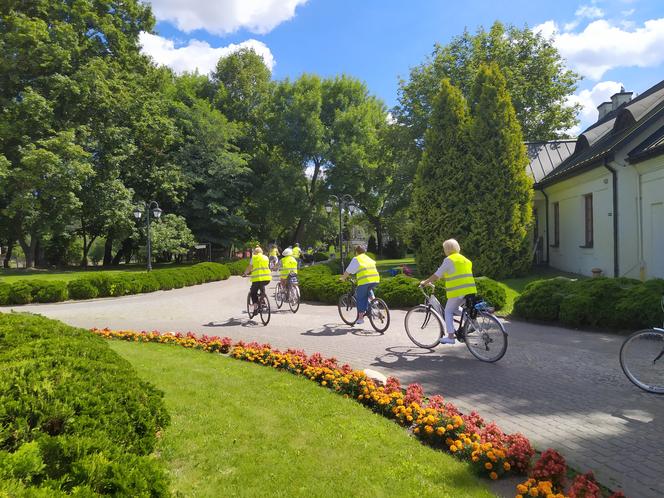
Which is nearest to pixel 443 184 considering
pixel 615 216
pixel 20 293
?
pixel 615 216

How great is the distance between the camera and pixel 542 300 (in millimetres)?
10414

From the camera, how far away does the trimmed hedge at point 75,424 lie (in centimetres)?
242

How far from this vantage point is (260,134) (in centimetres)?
4356

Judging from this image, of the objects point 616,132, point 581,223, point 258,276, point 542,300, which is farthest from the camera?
point 581,223

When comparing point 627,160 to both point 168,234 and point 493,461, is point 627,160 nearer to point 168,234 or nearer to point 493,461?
point 493,461

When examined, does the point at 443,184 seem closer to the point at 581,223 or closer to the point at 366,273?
the point at 581,223

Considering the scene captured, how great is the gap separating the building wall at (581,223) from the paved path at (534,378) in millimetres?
8249

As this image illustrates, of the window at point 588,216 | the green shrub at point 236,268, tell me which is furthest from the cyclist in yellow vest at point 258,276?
the green shrub at point 236,268

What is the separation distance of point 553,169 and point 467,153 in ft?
22.2

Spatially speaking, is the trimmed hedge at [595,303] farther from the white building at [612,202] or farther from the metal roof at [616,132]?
the metal roof at [616,132]

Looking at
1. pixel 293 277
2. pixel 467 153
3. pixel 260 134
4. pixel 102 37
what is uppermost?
pixel 102 37

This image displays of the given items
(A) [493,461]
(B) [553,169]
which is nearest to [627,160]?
(B) [553,169]

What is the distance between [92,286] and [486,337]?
622 inches

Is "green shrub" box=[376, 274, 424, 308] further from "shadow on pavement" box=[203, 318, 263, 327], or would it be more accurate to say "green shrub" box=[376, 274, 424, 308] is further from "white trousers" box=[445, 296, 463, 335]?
"white trousers" box=[445, 296, 463, 335]
